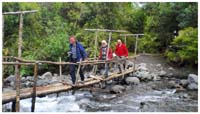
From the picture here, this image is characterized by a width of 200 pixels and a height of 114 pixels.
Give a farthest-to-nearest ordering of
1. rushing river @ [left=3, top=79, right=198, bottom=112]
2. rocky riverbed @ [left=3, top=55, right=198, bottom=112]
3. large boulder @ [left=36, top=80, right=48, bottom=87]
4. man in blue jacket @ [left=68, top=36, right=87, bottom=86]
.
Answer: large boulder @ [left=36, top=80, right=48, bottom=87], rocky riverbed @ [left=3, top=55, right=198, bottom=112], rushing river @ [left=3, top=79, right=198, bottom=112], man in blue jacket @ [left=68, top=36, right=87, bottom=86]

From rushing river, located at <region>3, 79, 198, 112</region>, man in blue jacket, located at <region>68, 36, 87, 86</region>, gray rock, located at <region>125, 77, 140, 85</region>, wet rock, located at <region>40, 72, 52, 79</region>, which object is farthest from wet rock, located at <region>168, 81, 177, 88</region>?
man in blue jacket, located at <region>68, 36, 87, 86</region>

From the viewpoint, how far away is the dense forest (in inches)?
615

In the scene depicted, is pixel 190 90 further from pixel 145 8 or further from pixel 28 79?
pixel 145 8

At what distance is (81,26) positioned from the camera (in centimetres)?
1895

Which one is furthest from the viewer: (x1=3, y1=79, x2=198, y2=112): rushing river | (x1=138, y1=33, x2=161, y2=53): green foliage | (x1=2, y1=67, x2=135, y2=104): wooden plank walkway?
(x1=138, y1=33, x2=161, y2=53): green foliage

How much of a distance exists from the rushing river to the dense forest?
3.97 m

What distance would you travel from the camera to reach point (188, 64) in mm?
18406

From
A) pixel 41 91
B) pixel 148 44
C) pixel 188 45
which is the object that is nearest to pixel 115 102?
pixel 41 91

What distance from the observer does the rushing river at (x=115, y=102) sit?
954 centimetres

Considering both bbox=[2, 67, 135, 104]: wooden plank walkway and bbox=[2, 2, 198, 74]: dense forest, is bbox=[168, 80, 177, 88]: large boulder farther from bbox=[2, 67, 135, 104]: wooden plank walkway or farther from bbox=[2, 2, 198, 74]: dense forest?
bbox=[2, 67, 135, 104]: wooden plank walkway

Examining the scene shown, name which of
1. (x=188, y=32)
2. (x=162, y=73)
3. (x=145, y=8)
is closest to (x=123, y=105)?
(x=162, y=73)

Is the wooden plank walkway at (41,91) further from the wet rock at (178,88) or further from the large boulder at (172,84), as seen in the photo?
the large boulder at (172,84)

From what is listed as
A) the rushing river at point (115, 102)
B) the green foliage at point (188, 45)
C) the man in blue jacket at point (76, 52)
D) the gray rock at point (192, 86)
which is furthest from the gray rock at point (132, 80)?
the man in blue jacket at point (76, 52)

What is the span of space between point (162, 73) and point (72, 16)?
5538 millimetres
